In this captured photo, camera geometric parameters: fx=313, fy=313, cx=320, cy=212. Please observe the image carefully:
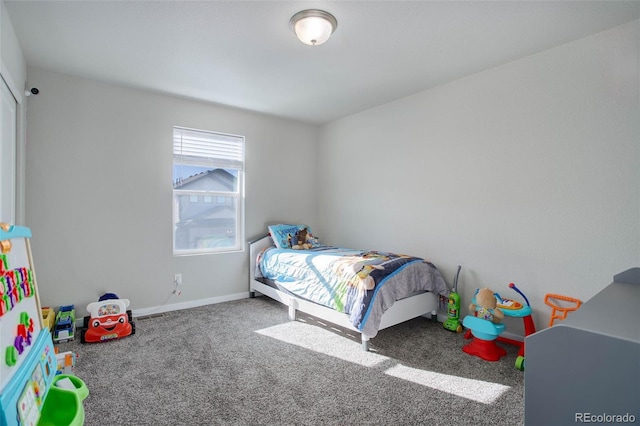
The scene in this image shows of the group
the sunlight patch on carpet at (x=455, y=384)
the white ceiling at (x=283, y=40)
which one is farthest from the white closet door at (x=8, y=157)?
the sunlight patch on carpet at (x=455, y=384)

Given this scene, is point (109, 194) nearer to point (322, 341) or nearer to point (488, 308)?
point (322, 341)

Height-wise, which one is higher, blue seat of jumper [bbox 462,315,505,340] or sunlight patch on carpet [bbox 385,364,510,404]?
blue seat of jumper [bbox 462,315,505,340]

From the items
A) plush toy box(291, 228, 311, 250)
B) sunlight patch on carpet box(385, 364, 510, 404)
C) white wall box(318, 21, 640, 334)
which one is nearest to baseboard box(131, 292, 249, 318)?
plush toy box(291, 228, 311, 250)

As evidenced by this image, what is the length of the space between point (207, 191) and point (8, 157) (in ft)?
5.88

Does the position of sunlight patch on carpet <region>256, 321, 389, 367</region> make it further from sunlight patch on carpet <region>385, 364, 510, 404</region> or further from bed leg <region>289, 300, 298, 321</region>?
sunlight patch on carpet <region>385, 364, 510, 404</region>

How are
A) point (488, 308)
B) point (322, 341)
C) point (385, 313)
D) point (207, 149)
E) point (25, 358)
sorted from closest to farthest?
point (25, 358), point (488, 308), point (385, 313), point (322, 341), point (207, 149)

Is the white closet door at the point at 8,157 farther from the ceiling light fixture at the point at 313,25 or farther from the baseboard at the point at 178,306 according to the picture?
the ceiling light fixture at the point at 313,25

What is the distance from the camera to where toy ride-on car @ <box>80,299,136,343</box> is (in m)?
2.71

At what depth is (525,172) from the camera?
264 centimetres

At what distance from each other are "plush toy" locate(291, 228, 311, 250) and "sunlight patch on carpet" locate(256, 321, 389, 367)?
3.23ft

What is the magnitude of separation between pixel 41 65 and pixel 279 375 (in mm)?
3349

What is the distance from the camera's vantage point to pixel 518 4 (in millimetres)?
1938

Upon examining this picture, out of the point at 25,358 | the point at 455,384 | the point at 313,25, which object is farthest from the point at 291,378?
the point at 313,25

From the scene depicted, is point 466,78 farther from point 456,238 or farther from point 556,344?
point 556,344
